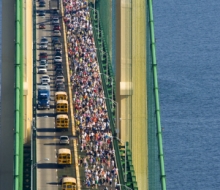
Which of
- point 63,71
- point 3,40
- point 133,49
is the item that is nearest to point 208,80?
point 63,71

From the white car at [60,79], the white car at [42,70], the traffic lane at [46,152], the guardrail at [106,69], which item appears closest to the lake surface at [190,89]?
the guardrail at [106,69]

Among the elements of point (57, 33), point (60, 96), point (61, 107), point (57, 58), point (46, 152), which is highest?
point (57, 33)


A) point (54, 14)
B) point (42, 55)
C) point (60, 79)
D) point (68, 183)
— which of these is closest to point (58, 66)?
point (42, 55)

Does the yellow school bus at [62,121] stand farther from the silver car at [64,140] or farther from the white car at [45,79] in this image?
the white car at [45,79]

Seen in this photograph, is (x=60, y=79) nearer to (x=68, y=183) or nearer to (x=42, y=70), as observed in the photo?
(x=42, y=70)

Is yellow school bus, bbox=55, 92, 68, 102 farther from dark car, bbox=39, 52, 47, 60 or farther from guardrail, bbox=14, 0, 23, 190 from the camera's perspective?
guardrail, bbox=14, 0, 23, 190

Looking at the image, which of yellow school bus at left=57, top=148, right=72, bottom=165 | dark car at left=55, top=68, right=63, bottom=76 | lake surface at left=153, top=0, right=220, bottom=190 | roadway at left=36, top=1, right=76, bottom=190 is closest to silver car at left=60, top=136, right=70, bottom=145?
roadway at left=36, top=1, right=76, bottom=190

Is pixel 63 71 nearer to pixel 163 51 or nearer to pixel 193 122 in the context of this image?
pixel 193 122

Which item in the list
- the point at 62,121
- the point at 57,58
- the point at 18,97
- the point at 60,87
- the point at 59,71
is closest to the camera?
the point at 18,97
